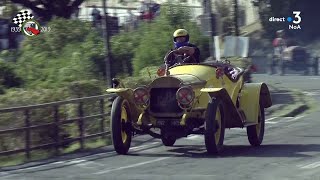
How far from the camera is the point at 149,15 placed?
34438 millimetres

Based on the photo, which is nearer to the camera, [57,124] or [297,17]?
[57,124]

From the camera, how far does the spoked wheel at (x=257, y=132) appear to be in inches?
615

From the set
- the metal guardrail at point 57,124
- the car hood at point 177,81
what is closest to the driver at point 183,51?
the car hood at point 177,81

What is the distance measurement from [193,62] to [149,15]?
19260 millimetres

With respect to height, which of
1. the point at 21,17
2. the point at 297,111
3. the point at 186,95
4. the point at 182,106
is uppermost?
the point at 21,17

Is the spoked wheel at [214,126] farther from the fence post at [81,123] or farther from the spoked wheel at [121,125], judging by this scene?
the fence post at [81,123]

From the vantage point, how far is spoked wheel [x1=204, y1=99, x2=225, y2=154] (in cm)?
1381

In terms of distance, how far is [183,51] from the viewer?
15.3 m

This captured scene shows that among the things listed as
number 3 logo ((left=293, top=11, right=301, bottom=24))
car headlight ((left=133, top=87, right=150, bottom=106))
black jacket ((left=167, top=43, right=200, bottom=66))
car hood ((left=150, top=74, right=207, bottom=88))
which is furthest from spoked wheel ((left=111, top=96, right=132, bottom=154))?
number 3 logo ((left=293, top=11, right=301, bottom=24))

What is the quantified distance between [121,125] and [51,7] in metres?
20.9

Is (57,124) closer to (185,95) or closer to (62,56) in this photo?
(185,95)

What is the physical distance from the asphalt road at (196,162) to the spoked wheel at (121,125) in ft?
0.65

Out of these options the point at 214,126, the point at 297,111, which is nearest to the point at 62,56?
the point at 297,111

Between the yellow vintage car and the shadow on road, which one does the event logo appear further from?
the yellow vintage car
